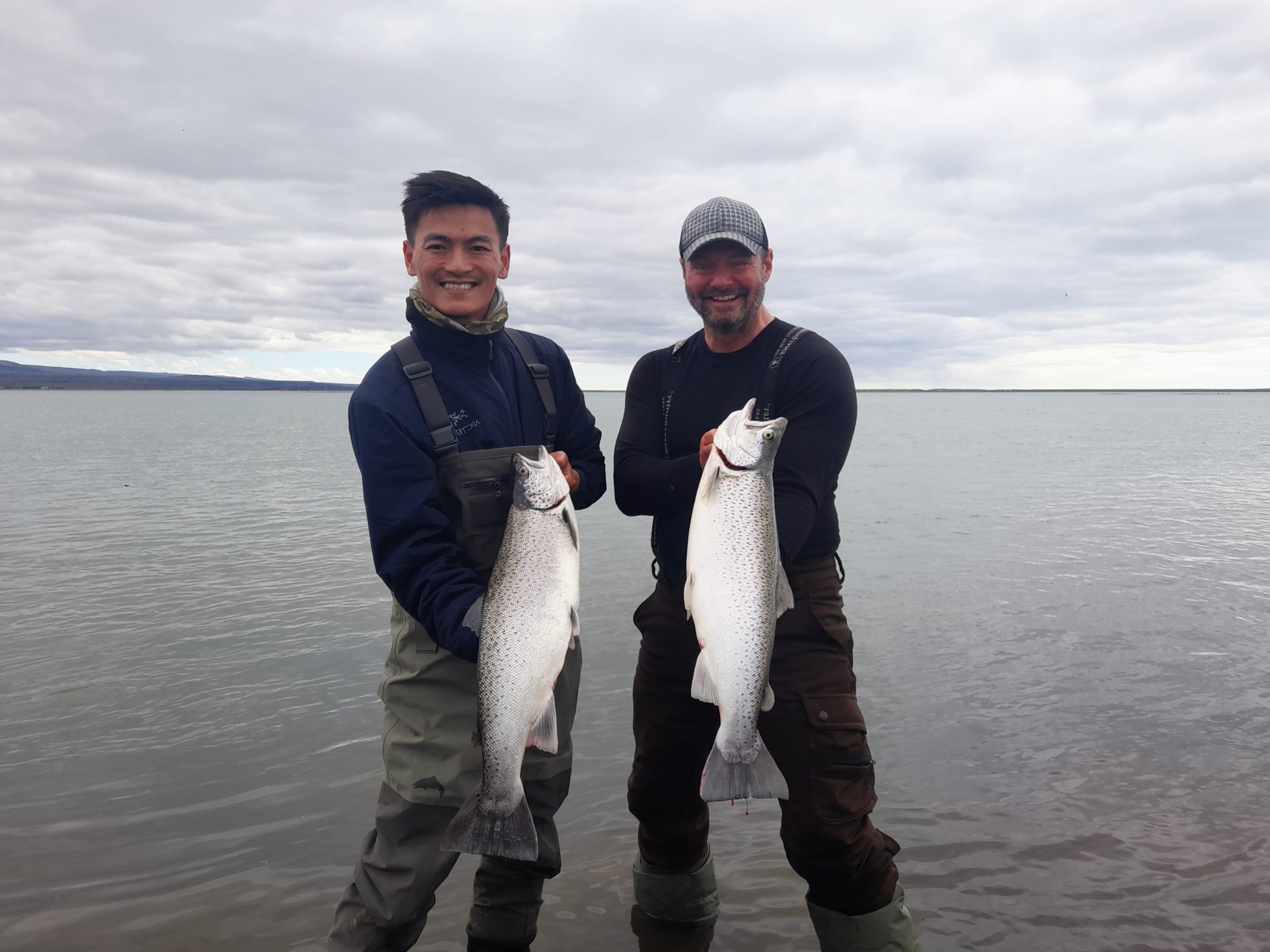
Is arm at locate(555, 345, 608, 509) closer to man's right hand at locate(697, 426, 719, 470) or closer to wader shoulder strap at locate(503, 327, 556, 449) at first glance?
wader shoulder strap at locate(503, 327, 556, 449)

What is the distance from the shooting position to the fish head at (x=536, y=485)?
3.39 metres

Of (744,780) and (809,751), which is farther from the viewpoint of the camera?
(809,751)

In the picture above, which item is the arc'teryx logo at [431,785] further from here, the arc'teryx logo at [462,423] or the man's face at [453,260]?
the man's face at [453,260]

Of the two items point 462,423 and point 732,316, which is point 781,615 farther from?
point 462,423

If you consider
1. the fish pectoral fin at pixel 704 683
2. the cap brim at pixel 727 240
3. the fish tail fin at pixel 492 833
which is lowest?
the fish tail fin at pixel 492 833

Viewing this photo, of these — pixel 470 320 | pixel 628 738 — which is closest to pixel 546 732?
pixel 470 320

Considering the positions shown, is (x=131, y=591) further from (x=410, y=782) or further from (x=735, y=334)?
(x=735, y=334)

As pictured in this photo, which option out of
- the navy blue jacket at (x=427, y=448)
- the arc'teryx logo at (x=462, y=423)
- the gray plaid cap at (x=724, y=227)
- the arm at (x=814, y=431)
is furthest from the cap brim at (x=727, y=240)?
the arc'teryx logo at (x=462, y=423)

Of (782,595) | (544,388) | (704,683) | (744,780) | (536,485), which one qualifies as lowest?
(744,780)

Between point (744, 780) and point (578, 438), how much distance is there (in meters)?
1.96

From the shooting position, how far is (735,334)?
4.12 meters

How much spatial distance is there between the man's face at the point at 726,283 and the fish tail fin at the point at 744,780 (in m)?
2.16

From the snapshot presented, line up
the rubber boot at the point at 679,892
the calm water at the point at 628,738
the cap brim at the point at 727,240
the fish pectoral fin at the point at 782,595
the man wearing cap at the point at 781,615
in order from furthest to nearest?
the calm water at the point at 628,738, the rubber boot at the point at 679,892, the cap brim at the point at 727,240, the man wearing cap at the point at 781,615, the fish pectoral fin at the point at 782,595

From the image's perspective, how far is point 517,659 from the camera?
3332 millimetres
